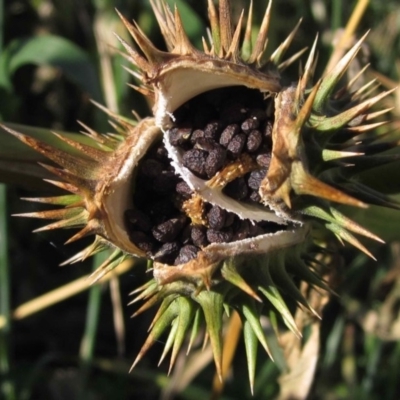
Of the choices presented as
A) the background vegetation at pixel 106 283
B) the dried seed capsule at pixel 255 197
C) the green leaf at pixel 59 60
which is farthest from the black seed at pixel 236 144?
the green leaf at pixel 59 60

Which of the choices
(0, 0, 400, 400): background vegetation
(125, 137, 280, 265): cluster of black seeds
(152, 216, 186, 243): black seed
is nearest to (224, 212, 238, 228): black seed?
(125, 137, 280, 265): cluster of black seeds

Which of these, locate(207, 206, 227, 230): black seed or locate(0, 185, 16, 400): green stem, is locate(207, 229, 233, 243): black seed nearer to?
locate(207, 206, 227, 230): black seed

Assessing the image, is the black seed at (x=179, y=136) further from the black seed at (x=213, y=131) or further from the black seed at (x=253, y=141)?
the black seed at (x=253, y=141)

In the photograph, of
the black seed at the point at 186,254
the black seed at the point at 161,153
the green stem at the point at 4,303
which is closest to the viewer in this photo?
the black seed at the point at 186,254

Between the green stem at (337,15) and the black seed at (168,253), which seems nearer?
the black seed at (168,253)

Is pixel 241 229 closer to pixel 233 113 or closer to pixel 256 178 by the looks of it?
pixel 256 178

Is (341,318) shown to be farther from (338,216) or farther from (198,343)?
(338,216)
